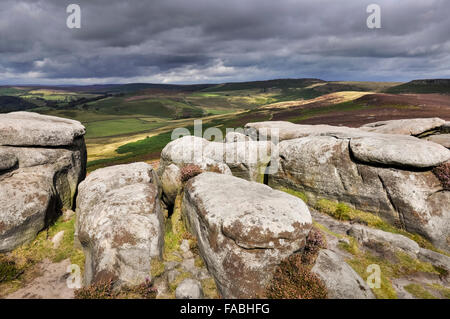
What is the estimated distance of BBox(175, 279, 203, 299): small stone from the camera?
1094 centimetres

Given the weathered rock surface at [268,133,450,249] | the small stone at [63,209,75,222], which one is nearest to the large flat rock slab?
the small stone at [63,209,75,222]

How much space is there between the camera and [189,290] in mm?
11062

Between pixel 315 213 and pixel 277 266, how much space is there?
960 centimetres

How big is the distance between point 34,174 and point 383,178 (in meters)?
25.2

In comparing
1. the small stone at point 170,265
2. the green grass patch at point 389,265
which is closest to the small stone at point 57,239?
the small stone at point 170,265

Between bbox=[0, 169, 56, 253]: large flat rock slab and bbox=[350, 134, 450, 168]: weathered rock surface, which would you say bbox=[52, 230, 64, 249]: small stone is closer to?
bbox=[0, 169, 56, 253]: large flat rock slab

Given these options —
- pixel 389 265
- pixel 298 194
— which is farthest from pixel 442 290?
pixel 298 194

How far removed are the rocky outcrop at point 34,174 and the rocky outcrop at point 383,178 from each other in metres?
19.5

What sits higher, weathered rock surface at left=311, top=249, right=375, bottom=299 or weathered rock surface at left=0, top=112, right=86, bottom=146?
weathered rock surface at left=0, top=112, right=86, bottom=146

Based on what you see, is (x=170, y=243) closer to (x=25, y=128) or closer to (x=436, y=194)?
(x=25, y=128)

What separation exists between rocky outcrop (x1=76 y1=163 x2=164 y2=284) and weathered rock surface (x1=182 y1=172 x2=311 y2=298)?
3001mm

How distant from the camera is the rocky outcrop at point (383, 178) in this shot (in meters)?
15.7

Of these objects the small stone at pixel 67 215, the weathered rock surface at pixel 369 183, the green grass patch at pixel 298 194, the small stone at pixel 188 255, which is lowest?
the small stone at pixel 188 255

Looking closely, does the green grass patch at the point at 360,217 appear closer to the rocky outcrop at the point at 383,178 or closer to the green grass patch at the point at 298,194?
the rocky outcrop at the point at 383,178
